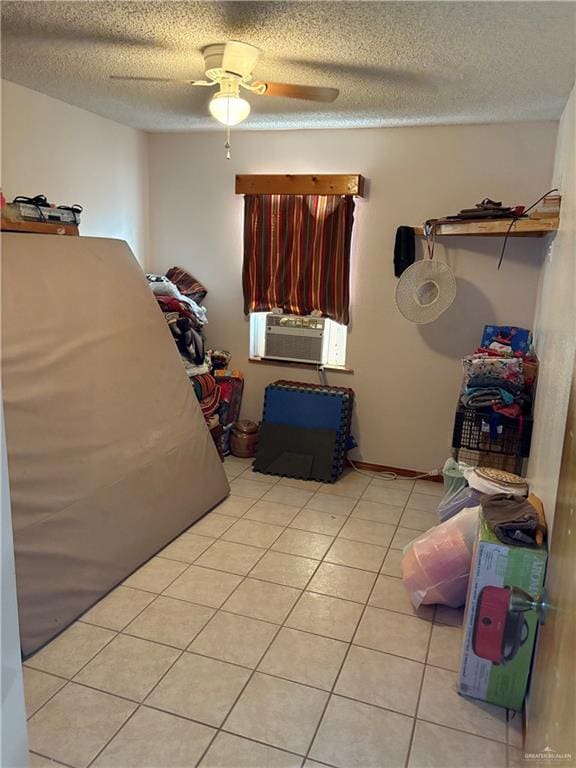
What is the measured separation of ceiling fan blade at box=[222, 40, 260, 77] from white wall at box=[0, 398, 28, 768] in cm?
207

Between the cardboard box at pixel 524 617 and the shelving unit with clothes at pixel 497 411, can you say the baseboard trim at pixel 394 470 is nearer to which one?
the shelving unit with clothes at pixel 497 411

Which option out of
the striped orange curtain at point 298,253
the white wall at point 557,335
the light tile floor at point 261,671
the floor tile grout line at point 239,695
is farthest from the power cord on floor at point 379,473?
the floor tile grout line at point 239,695

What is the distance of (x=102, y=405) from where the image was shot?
293 centimetres

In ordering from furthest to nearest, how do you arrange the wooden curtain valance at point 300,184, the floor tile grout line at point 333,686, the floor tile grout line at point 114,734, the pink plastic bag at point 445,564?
the wooden curtain valance at point 300,184, the pink plastic bag at point 445,564, the floor tile grout line at point 333,686, the floor tile grout line at point 114,734

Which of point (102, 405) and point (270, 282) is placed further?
point (270, 282)

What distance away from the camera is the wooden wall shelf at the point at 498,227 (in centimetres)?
289

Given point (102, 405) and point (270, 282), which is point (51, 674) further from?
point (270, 282)

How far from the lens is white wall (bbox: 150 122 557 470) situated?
380 centimetres

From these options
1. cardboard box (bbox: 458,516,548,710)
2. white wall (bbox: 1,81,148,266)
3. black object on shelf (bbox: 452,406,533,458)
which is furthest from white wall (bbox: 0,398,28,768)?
white wall (bbox: 1,81,148,266)

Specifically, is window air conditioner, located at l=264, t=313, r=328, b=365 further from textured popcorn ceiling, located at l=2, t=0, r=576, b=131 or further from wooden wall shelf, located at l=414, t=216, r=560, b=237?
textured popcorn ceiling, located at l=2, t=0, r=576, b=131

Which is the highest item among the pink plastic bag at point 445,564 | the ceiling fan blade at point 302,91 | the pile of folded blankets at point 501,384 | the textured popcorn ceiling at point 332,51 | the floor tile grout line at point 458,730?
the textured popcorn ceiling at point 332,51

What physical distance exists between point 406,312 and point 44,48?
250 centimetres

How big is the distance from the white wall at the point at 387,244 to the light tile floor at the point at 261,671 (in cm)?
134

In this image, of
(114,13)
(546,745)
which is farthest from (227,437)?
(546,745)
